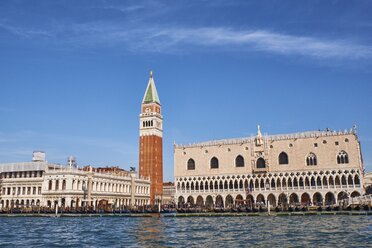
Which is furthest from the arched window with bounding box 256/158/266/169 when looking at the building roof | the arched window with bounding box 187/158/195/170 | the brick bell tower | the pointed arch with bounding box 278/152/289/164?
the building roof

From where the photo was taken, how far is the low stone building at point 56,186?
64.0 m

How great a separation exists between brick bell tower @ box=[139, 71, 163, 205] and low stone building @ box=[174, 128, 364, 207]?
14317 millimetres

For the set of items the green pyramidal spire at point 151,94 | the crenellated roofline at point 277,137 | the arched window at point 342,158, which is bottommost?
the arched window at point 342,158

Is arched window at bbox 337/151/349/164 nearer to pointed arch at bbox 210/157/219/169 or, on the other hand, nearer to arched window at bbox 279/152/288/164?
arched window at bbox 279/152/288/164

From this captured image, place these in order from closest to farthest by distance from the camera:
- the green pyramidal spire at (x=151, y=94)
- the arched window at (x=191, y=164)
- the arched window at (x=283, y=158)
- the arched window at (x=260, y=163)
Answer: the arched window at (x=283, y=158) < the arched window at (x=260, y=163) < the arched window at (x=191, y=164) < the green pyramidal spire at (x=151, y=94)

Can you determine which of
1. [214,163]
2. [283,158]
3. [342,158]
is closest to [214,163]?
[214,163]

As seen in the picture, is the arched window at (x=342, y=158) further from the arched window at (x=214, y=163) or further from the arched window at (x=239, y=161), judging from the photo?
the arched window at (x=214, y=163)

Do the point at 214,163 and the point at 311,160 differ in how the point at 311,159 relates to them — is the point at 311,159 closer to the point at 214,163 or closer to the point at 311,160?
the point at 311,160

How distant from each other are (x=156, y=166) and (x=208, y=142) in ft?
61.0

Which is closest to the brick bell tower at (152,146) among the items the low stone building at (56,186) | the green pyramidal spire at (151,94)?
the green pyramidal spire at (151,94)

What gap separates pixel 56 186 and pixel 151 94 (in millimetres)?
34750

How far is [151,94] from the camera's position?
303ft

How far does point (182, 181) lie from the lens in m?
72.7

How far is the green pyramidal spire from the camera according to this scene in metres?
91.7
